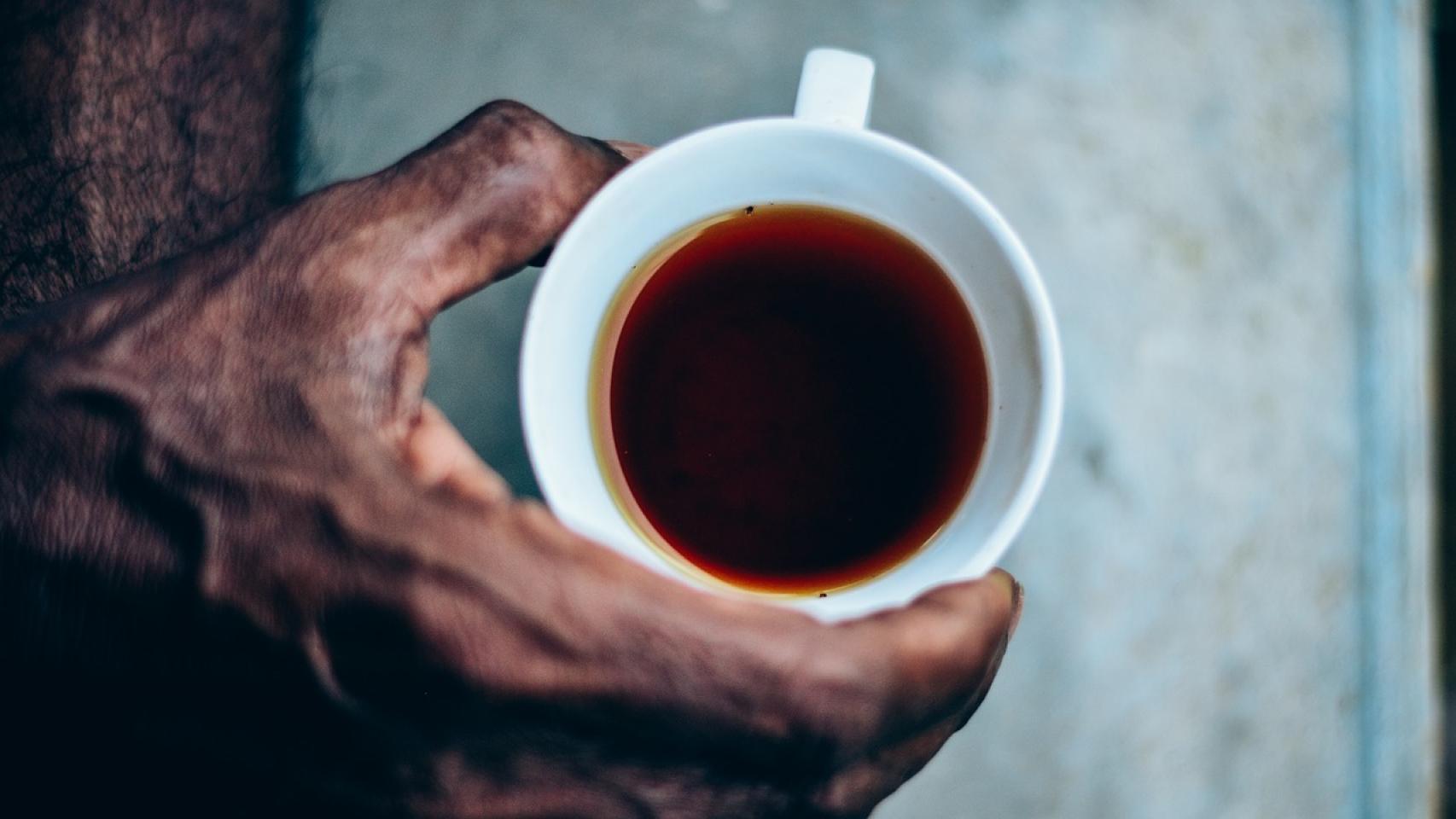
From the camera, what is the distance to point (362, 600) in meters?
0.36

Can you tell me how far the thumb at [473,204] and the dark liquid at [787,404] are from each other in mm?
83

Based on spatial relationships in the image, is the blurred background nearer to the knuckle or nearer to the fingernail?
the fingernail

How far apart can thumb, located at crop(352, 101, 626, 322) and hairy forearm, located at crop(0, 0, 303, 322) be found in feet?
0.88

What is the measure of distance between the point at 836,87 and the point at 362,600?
0.30 metres

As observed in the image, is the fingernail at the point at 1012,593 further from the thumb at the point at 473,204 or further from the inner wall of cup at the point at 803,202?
the thumb at the point at 473,204

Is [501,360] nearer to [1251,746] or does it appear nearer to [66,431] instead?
[66,431]

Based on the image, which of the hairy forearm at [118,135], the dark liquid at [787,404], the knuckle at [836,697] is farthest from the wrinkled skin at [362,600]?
the hairy forearm at [118,135]

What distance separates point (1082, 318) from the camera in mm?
618

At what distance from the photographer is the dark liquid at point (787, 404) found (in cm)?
50

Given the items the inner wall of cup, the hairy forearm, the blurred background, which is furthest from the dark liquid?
the hairy forearm

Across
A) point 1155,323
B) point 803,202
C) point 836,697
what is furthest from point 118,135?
point 1155,323

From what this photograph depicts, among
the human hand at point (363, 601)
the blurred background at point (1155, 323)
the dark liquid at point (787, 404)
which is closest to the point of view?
the human hand at point (363, 601)

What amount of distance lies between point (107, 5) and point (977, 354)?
0.61m

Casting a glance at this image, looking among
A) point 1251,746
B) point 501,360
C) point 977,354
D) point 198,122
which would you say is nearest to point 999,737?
point 1251,746
